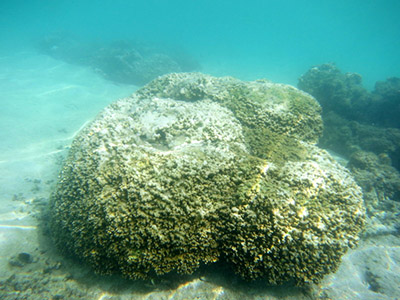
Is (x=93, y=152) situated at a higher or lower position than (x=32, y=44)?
lower

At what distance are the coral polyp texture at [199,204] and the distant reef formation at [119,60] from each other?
49.7ft

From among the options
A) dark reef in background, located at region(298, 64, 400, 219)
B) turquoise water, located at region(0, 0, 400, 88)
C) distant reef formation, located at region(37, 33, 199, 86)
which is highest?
turquoise water, located at region(0, 0, 400, 88)

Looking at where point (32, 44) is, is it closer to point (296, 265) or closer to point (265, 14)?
point (296, 265)

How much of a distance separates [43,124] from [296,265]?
10.5 meters

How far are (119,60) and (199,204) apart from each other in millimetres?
19134

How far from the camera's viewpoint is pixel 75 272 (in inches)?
128

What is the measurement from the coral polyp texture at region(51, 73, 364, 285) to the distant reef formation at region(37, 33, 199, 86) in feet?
49.7

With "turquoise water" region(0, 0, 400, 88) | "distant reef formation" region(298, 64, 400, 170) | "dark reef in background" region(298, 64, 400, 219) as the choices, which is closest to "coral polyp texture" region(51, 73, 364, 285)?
"dark reef in background" region(298, 64, 400, 219)

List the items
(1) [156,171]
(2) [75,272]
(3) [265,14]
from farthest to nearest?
(3) [265,14] < (2) [75,272] < (1) [156,171]

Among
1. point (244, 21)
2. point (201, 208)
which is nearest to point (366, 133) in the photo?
point (201, 208)

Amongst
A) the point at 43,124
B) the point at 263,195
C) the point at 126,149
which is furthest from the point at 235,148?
the point at 43,124

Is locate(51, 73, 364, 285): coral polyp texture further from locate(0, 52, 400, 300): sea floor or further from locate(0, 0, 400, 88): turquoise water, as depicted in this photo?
locate(0, 0, 400, 88): turquoise water

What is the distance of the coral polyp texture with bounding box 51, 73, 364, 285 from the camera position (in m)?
2.71

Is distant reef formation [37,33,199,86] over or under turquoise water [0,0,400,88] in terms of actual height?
under
